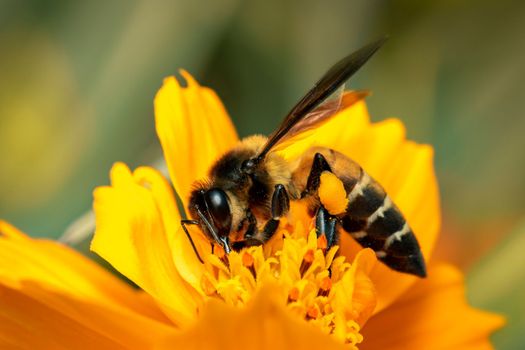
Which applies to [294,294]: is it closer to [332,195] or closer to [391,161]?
[332,195]

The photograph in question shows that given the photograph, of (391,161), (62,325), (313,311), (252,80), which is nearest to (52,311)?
(62,325)

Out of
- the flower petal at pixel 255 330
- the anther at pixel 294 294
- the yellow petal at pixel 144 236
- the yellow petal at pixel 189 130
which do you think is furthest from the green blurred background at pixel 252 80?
the flower petal at pixel 255 330

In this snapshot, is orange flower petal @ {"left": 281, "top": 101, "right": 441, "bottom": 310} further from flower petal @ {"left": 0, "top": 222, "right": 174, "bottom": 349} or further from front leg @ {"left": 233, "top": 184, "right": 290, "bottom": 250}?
flower petal @ {"left": 0, "top": 222, "right": 174, "bottom": 349}

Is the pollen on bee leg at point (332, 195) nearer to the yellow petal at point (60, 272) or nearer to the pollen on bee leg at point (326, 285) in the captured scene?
the pollen on bee leg at point (326, 285)

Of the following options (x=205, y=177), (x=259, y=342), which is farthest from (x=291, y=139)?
(x=259, y=342)

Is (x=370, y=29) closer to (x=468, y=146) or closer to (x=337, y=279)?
(x=468, y=146)

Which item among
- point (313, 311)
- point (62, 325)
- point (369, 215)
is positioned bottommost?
point (62, 325)

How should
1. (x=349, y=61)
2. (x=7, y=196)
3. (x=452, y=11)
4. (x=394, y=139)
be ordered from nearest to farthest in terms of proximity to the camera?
(x=349, y=61) < (x=394, y=139) < (x=7, y=196) < (x=452, y=11)
